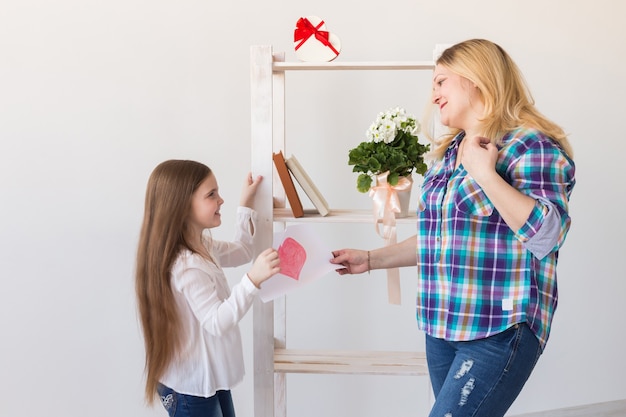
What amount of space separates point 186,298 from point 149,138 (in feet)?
3.40

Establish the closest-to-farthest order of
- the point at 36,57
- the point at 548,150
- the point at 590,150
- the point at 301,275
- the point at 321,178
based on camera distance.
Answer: the point at 548,150 < the point at 301,275 < the point at 36,57 < the point at 321,178 < the point at 590,150

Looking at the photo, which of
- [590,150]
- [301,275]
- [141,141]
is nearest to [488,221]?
[301,275]

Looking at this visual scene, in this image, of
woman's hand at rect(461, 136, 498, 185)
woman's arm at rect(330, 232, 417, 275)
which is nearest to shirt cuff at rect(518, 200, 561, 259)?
Result: woman's hand at rect(461, 136, 498, 185)

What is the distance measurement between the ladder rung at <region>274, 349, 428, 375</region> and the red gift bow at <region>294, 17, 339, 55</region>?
108 cm

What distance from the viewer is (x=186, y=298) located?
6.89ft

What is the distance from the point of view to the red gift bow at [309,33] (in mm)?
2473

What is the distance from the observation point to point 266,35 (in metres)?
2.99

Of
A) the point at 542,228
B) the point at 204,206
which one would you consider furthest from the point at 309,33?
the point at 542,228

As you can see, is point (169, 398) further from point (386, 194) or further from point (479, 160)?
point (479, 160)

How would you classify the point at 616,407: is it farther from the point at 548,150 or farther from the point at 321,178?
the point at 548,150

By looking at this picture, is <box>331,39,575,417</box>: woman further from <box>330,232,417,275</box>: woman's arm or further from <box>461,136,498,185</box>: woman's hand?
<box>330,232,417,275</box>: woman's arm

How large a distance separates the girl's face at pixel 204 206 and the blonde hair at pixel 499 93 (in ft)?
2.67

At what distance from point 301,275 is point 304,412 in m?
1.26

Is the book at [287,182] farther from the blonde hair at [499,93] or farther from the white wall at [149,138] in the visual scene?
the blonde hair at [499,93]
